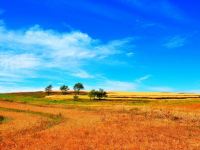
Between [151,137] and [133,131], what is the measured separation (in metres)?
3.90

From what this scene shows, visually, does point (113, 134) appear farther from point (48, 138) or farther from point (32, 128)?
point (32, 128)

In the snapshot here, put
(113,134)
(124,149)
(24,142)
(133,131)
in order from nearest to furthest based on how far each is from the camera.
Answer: (124,149) < (24,142) < (113,134) < (133,131)

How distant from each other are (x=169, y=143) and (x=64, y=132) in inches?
362

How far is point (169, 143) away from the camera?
28.5m

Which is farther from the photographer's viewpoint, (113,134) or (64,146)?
(113,134)

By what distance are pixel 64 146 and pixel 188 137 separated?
1118 cm

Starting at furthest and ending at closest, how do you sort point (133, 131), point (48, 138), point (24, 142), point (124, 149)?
1. point (133, 131)
2. point (48, 138)
3. point (24, 142)
4. point (124, 149)

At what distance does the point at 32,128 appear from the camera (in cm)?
3712

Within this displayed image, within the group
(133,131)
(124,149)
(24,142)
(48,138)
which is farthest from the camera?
(133,131)

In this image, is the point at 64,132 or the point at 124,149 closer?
the point at 124,149

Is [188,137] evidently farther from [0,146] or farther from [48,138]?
[0,146]

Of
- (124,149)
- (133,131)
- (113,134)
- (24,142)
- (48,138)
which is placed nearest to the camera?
(124,149)

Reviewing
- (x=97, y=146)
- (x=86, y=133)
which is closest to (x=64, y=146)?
(x=97, y=146)

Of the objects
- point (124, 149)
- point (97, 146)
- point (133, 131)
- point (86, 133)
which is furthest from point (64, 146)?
point (133, 131)
